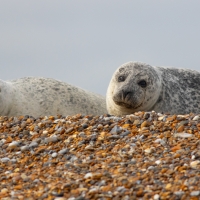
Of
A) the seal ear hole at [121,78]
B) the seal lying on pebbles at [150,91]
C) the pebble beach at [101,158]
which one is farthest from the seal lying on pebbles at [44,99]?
the pebble beach at [101,158]

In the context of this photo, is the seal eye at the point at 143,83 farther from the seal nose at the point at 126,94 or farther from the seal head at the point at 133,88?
the seal nose at the point at 126,94

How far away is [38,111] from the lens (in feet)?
35.2

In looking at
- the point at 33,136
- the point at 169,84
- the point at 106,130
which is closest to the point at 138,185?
the point at 106,130

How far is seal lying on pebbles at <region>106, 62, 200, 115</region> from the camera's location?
30.9ft

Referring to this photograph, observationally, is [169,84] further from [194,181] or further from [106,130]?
[194,181]

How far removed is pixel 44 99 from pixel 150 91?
214 centimetres

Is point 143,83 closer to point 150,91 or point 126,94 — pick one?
point 150,91

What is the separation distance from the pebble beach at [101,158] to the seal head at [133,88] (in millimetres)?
1623

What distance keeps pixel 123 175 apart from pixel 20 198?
0.96 m

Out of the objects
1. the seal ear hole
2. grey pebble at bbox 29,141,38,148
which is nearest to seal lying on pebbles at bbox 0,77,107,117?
the seal ear hole

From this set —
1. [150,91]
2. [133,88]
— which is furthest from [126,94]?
[150,91]

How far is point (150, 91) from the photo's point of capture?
32.2ft

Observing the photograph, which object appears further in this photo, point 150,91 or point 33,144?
point 150,91

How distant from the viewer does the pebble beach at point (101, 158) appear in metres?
5.25
